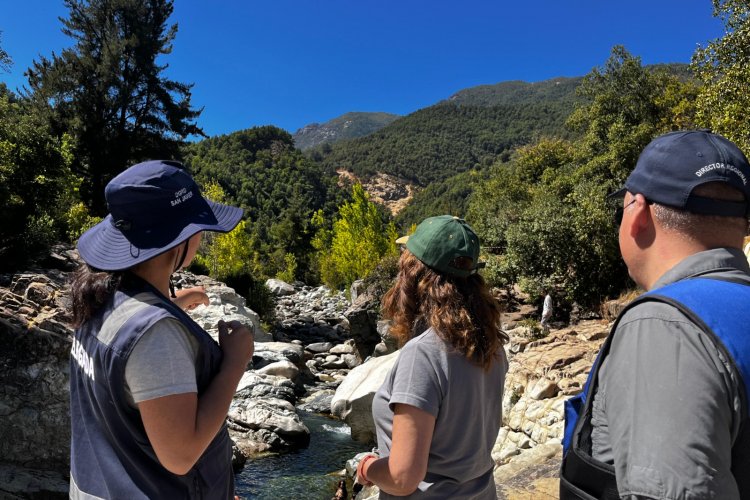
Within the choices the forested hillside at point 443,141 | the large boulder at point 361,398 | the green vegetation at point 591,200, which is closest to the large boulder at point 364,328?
the green vegetation at point 591,200

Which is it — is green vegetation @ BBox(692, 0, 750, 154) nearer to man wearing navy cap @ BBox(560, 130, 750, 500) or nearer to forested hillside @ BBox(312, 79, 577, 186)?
man wearing navy cap @ BBox(560, 130, 750, 500)

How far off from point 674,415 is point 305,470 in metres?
8.58

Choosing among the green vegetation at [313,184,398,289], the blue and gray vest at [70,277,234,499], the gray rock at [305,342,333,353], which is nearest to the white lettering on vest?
the blue and gray vest at [70,277,234,499]

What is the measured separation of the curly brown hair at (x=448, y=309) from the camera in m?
1.86

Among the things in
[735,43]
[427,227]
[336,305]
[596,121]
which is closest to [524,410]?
[427,227]

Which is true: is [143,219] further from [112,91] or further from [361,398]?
[112,91]

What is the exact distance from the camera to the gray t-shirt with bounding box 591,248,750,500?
3.05ft

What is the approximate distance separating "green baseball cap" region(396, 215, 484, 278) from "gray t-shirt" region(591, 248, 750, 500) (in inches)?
37.2

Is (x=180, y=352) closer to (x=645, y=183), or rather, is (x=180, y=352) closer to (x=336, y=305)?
(x=645, y=183)

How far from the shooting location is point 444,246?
1.98 m

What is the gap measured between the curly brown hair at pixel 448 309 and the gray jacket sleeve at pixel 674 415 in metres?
0.84

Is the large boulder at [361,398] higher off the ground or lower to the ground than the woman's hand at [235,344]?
lower

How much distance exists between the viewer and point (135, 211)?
1633 millimetres

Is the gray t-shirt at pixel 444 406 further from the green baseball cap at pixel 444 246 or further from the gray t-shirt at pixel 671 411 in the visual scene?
the gray t-shirt at pixel 671 411
